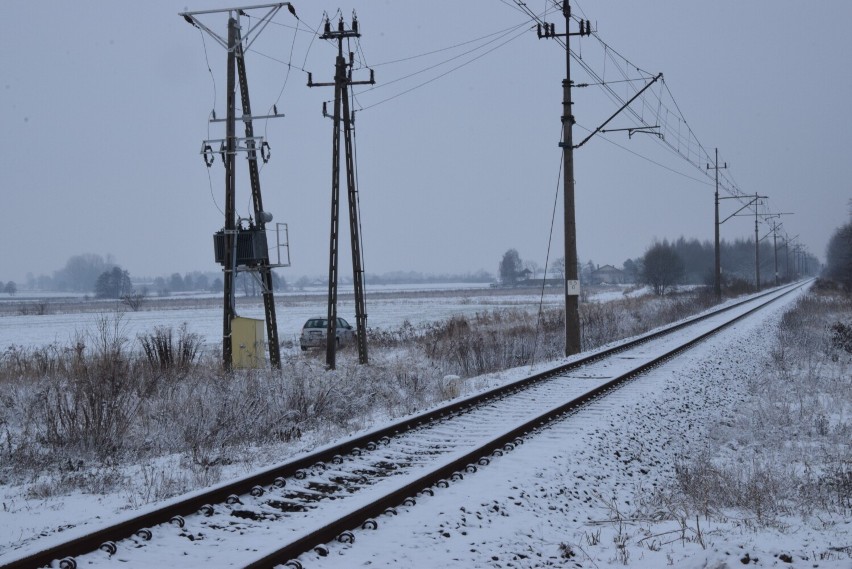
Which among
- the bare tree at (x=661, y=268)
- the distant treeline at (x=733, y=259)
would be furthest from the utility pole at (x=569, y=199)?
the distant treeline at (x=733, y=259)

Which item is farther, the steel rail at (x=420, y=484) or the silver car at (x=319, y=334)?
the silver car at (x=319, y=334)

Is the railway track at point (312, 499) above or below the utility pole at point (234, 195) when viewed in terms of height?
below

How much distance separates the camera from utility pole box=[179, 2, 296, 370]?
17.2m

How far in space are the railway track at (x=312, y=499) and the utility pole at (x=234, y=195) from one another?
319 inches

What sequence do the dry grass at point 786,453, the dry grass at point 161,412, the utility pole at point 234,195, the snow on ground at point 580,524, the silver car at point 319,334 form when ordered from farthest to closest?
the silver car at point 319,334, the utility pole at point 234,195, the dry grass at point 161,412, the dry grass at point 786,453, the snow on ground at point 580,524

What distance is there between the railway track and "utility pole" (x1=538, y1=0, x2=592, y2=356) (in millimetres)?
9649

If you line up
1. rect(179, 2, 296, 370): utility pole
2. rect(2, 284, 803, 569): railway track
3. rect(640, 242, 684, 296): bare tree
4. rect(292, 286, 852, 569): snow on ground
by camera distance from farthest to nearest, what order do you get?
rect(640, 242, 684, 296): bare tree < rect(179, 2, 296, 370): utility pole < rect(292, 286, 852, 569): snow on ground < rect(2, 284, 803, 569): railway track

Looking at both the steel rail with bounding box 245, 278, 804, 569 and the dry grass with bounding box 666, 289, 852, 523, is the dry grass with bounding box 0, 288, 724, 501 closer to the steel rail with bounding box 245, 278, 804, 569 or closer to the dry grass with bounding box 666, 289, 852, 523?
the steel rail with bounding box 245, 278, 804, 569

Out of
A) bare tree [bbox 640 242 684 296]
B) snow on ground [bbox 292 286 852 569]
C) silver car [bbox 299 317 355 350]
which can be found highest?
bare tree [bbox 640 242 684 296]

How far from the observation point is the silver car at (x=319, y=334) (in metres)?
30.5

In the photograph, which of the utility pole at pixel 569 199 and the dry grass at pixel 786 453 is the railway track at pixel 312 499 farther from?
the utility pole at pixel 569 199

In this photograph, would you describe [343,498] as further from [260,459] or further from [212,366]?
[212,366]

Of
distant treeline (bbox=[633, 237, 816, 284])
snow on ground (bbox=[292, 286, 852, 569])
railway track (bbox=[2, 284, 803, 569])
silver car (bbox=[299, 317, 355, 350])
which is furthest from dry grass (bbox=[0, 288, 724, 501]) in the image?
distant treeline (bbox=[633, 237, 816, 284])

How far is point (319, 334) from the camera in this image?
30.9 metres
